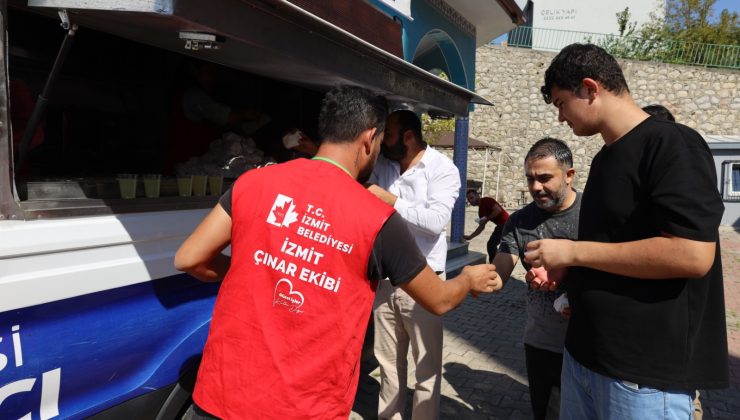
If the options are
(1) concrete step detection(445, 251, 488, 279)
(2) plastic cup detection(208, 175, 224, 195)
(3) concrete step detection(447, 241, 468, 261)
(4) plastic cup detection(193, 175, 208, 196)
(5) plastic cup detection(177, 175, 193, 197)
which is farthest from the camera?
(3) concrete step detection(447, 241, 468, 261)

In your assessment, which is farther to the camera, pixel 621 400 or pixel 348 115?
pixel 348 115

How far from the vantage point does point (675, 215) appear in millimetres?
1565

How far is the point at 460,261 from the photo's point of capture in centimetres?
812

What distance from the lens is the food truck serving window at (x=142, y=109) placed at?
318 cm

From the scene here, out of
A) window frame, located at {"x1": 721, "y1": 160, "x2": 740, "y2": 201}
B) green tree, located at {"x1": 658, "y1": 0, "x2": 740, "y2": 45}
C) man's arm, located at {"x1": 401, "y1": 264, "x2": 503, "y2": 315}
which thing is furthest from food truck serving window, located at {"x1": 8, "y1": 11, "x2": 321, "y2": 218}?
green tree, located at {"x1": 658, "y1": 0, "x2": 740, "y2": 45}

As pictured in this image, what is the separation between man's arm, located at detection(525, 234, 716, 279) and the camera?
156cm

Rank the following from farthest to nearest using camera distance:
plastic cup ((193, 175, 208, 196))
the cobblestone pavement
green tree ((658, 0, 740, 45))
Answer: green tree ((658, 0, 740, 45)), the cobblestone pavement, plastic cup ((193, 175, 208, 196))

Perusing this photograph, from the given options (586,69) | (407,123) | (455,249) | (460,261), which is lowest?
(460,261)

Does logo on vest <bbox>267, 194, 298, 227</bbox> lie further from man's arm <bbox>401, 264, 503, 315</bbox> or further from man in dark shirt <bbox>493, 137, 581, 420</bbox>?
man in dark shirt <bbox>493, 137, 581, 420</bbox>

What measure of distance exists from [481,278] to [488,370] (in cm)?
293

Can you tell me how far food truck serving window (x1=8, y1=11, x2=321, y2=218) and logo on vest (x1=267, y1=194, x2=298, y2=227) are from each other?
1070 millimetres

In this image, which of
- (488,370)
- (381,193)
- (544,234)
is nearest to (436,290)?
(381,193)

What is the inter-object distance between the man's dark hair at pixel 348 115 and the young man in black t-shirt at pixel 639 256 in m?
0.68

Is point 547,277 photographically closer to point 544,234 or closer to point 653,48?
point 544,234
